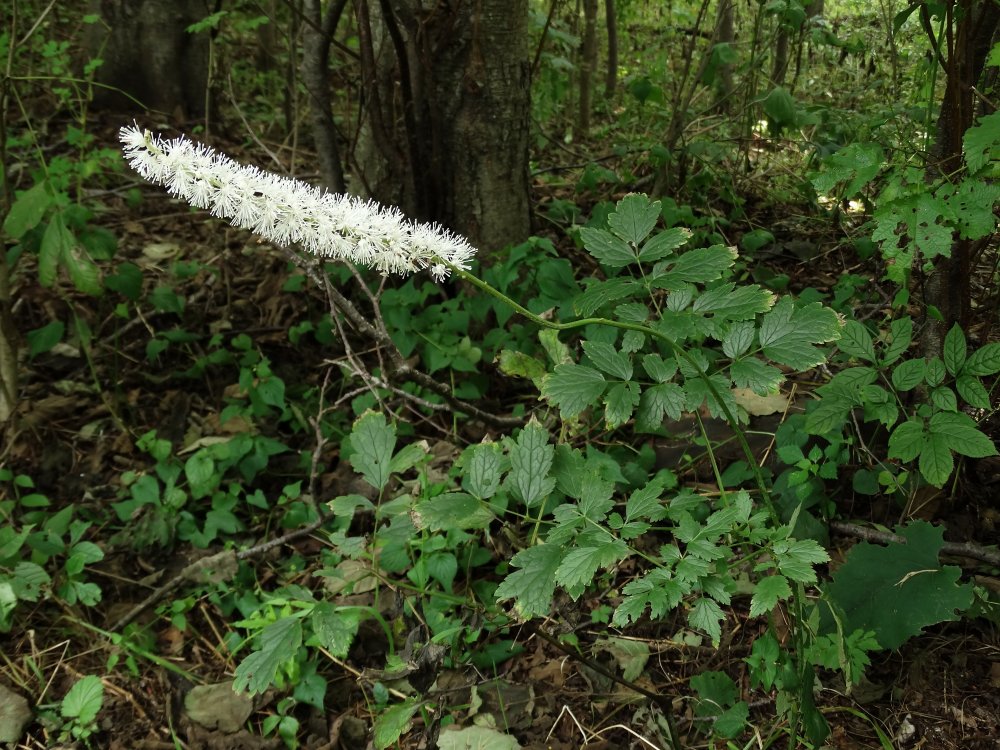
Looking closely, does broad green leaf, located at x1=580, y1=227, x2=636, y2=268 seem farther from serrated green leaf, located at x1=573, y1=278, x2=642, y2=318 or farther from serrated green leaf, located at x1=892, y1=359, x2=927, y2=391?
serrated green leaf, located at x1=892, y1=359, x2=927, y2=391

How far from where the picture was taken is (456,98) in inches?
106

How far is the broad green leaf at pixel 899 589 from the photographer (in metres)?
1.44

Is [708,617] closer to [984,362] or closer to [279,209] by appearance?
[984,362]

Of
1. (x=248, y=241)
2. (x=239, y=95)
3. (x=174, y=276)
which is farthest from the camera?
(x=239, y=95)

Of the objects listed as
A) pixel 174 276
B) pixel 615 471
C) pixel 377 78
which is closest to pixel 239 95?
pixel 174 276

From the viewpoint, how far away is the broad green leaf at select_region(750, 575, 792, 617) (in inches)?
47.1

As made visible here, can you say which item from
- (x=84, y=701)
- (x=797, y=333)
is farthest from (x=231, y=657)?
(x=797, y=333)

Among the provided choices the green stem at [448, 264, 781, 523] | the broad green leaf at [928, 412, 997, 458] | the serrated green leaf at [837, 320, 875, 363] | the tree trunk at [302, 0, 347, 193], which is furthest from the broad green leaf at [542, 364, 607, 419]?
the tree trunk at [302, 0, 347, 193]

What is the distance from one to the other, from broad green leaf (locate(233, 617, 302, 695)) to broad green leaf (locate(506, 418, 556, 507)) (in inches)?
21.5

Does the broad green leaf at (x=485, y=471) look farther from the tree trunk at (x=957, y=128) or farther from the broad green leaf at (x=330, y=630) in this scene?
the tree trunk at (x=957, y=128)

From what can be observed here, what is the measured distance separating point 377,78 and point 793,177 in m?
2.24

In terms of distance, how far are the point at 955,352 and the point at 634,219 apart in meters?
0.77

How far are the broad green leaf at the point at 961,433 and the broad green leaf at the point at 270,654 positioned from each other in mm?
1403

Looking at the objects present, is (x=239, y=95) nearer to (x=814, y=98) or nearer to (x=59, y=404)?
(x=59, y=404)
